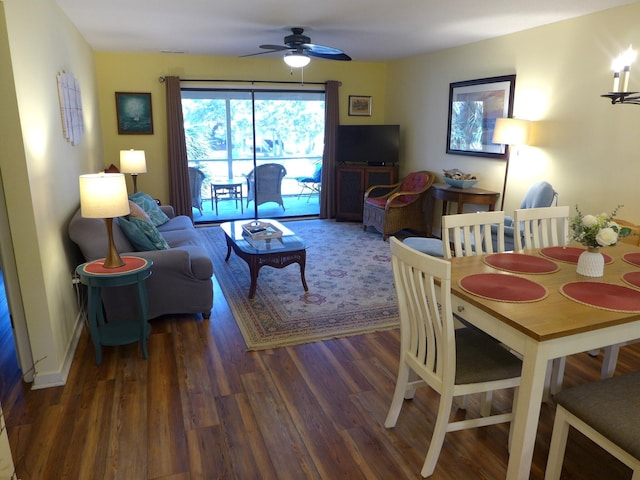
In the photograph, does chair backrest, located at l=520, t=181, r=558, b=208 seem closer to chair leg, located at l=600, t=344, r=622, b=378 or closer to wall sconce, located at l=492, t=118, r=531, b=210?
wall sconce, located at l=492, t=118, r=531, b=210

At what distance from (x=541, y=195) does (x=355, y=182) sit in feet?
10.4

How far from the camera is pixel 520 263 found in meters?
2.36

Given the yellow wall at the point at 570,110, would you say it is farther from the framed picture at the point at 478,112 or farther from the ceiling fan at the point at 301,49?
the ceiling fan at the point at 301,49

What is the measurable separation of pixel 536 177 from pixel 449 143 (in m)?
1.47

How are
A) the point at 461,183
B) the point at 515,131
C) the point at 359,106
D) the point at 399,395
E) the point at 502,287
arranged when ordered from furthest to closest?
1. the point at 359,106
2. the point at 461,183
3. the point at 515,131
4. the point at 399,395
5. the point at 502,287

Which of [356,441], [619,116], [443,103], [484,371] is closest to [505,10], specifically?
[619,116]

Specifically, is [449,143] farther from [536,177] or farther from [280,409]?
[280,409]

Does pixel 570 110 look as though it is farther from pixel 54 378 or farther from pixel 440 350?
pixel 54 378

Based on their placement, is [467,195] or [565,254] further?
[467,195]

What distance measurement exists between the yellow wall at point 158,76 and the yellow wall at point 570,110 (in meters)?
2.04

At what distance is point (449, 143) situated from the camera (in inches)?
230

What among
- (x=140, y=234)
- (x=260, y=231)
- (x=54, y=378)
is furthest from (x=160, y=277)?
(x=260, y=231)

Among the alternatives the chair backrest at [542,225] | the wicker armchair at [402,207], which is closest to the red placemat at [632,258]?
the chair backrest at [542,225]

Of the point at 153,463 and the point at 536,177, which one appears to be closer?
the point at 153,463
